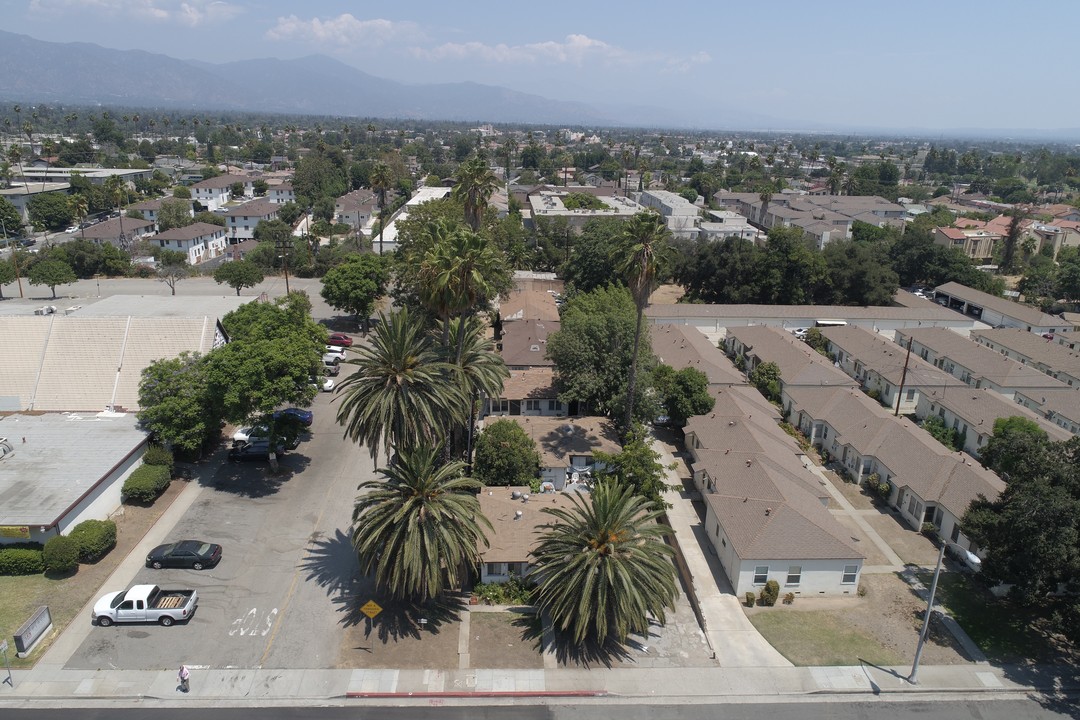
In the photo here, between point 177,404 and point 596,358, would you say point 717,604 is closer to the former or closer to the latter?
point 596,358

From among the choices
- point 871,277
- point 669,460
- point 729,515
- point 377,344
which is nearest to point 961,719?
point 729,515

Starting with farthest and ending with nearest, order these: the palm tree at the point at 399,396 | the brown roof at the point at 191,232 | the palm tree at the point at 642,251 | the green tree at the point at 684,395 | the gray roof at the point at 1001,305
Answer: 1. the brown roof at the point at 191,232
2. the gray roof at the point at 1001,305
3. the green tree at the point at 684,395
4. the palm tree at the point at 642,251
5. the palm tree at the point at 399,396

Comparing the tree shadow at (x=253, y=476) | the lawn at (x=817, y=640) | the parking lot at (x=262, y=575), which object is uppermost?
the tree shadow at (x=253, y=476)

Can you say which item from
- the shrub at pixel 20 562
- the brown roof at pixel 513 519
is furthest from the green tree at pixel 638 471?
the shrub at pixel 20 562

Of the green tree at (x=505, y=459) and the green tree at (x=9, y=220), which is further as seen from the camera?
the green tree at (x=9, y=220)

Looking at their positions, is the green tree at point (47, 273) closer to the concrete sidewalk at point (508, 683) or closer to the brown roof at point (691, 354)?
the concrete sidewalk at point (508, 683)

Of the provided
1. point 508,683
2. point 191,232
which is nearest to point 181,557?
point 508,683

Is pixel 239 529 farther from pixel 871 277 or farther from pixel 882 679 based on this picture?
pixel 871 277
